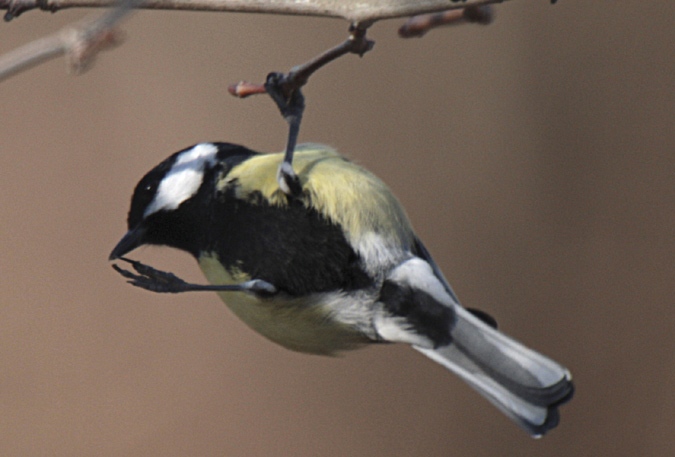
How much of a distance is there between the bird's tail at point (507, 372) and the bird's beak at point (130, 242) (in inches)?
19.4

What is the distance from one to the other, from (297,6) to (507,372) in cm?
61

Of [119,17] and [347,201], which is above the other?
[119,17]

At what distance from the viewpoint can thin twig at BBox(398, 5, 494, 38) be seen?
3.31 feet

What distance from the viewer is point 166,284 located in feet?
3.68

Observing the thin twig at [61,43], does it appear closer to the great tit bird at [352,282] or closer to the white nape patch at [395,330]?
the great tit bird at [352,282]

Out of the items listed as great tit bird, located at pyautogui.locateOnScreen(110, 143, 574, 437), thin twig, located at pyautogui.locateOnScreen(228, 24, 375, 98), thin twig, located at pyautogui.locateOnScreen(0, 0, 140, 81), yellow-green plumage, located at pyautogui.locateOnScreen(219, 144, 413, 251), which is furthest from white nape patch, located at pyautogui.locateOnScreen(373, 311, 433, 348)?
thin twig, located at pyautogui.locateOnScreen(0, 0, 140, 81)

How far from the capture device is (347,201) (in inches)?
42.4

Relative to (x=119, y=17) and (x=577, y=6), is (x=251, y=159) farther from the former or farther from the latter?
(x=577, y=6)

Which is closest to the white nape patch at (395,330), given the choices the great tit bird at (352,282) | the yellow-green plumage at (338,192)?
the great tit bird at (352,282)

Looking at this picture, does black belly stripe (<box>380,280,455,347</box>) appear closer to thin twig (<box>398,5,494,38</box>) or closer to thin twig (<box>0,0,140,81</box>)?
thin twig (<box>398,5,494,38</box>)

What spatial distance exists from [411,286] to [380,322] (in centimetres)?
7

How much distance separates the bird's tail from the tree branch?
478 mm

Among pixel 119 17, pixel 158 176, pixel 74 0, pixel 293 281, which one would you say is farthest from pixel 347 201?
pixel 119 17

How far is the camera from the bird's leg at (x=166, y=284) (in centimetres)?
105
